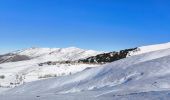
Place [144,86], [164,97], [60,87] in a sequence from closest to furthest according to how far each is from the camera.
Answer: [164,97] → [144,86] → [60,87]

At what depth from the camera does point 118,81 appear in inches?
1257

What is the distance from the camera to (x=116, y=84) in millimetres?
30750

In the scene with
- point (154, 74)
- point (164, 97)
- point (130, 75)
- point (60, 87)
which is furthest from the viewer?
point (60, 87)

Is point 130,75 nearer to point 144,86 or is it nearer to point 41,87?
point 144,86

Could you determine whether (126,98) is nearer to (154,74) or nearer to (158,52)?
(154,74)

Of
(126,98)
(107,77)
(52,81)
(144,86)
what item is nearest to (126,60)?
(107,77)

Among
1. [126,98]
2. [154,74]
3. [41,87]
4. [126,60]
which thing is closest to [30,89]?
[41,87]

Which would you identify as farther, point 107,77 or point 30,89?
point 30,89

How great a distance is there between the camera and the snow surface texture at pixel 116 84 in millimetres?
21609

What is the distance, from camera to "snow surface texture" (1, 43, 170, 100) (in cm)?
2161

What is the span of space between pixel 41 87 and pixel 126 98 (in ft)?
77.3

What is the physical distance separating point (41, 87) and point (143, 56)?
42.3 ft

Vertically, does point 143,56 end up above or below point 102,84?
above

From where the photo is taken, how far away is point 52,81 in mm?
42875
